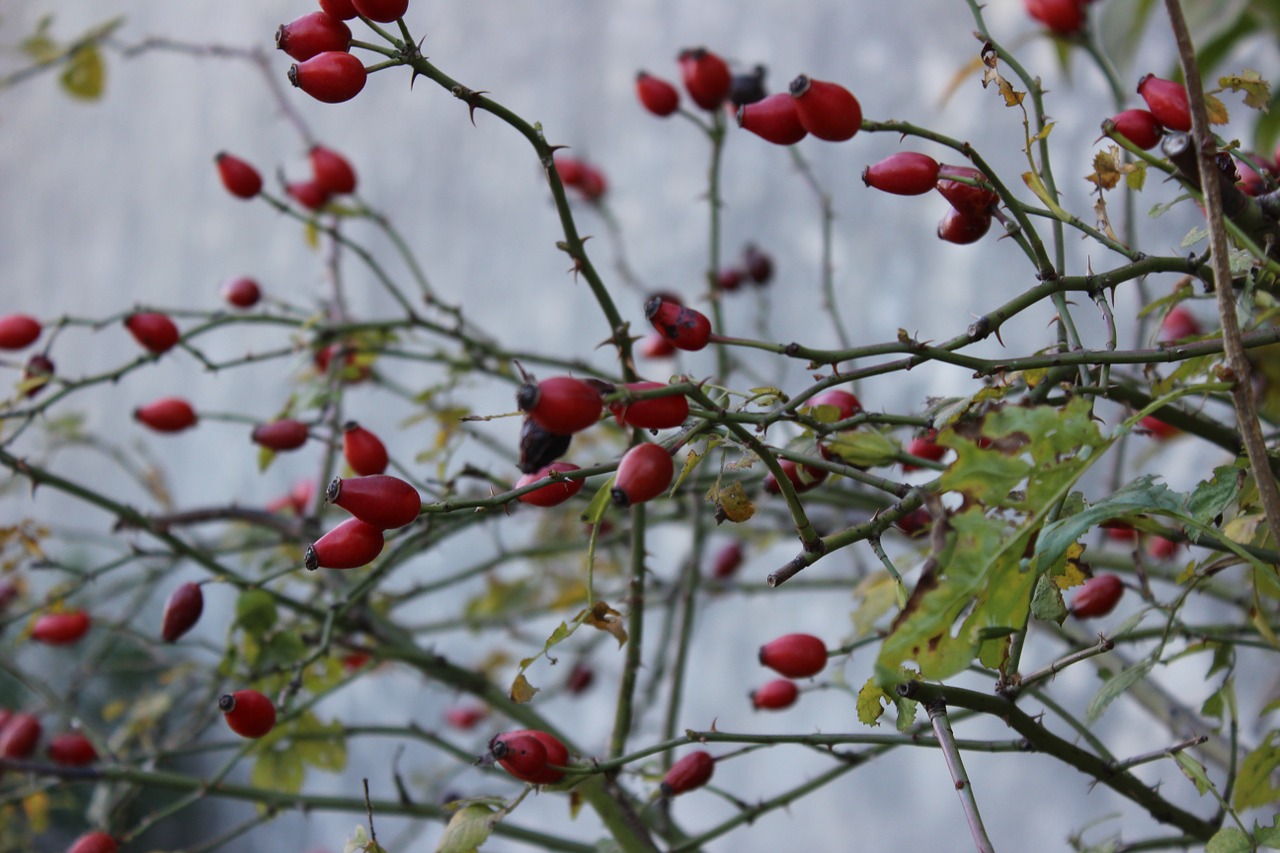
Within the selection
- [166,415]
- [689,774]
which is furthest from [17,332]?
[689,774]

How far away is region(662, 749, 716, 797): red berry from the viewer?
2.41 ft

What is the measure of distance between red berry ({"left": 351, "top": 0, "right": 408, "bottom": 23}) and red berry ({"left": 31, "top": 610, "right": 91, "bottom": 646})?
908 millimetres

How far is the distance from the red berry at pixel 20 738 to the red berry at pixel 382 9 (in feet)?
2.95

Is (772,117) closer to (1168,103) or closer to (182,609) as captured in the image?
(1168,103)

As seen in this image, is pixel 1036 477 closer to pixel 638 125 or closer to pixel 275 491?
pixel 638 125

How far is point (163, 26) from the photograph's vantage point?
303 centimetres

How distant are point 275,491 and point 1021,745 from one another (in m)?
2.29

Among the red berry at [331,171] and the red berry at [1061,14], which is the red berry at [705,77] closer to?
the red berry at [1061,14]

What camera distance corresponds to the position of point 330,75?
57 cm

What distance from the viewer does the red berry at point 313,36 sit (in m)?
0.57

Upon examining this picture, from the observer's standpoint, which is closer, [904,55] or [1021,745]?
[1021,745]

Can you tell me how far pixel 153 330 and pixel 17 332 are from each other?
0.59ft

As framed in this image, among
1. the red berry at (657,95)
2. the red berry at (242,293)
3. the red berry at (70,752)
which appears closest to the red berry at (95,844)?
the red berry at (70,752)

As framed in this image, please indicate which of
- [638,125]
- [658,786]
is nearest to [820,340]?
[638,125]
